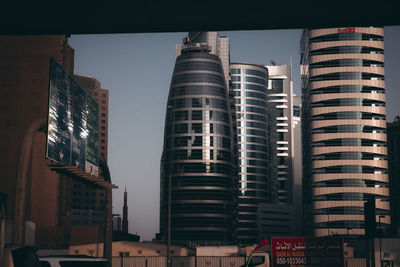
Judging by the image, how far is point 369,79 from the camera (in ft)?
567

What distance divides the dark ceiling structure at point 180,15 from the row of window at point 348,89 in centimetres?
16592

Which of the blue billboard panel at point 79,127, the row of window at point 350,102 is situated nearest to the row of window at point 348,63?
the row of window at point 350,102

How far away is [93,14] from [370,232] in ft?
156

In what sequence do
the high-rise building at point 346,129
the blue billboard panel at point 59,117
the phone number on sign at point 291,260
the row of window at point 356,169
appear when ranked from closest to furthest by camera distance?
the blue billboard panel at point 59,117
the phone number on sign at point 291,260
the high-rise building at point 346,129
the row of window at point 356,169

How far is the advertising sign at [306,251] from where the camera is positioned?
38.7 meters

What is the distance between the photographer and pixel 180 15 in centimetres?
1110

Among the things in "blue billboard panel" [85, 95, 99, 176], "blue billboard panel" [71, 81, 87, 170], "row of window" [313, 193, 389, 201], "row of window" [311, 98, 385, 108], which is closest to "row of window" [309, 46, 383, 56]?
"row of window" [311, 98, 385, 108]

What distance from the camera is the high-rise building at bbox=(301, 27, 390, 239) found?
168625 millimetres

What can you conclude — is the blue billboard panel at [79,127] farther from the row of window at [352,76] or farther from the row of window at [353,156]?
the row of window at [352,76]

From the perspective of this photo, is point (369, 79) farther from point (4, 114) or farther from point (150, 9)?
point (150, 9)

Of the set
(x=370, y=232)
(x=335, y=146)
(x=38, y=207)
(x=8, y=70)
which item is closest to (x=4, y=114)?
(x=8, y=70)

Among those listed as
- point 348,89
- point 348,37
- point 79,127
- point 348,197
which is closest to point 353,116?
point 348,89

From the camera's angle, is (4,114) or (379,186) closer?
(4,114)

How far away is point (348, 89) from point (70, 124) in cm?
14729
